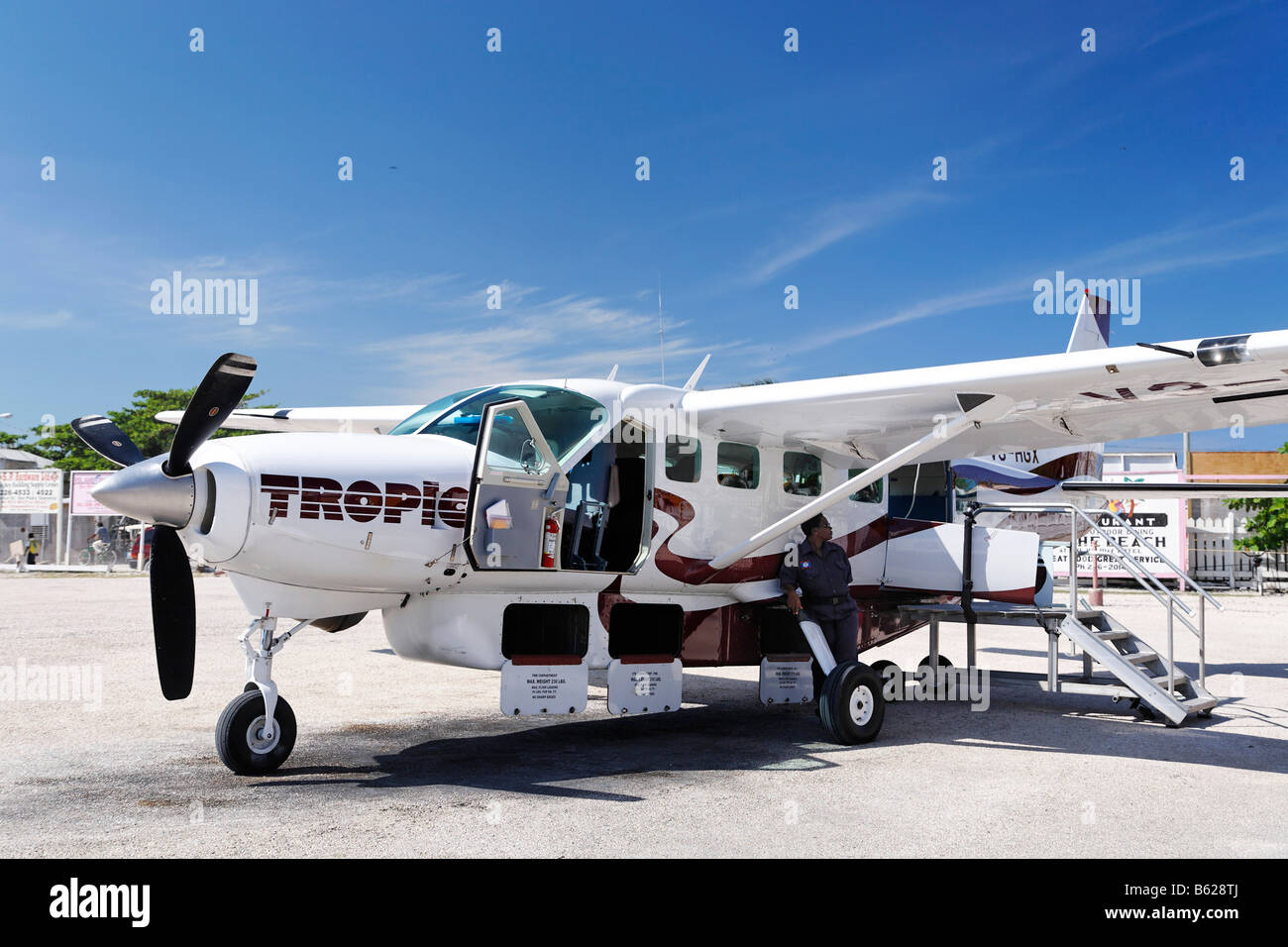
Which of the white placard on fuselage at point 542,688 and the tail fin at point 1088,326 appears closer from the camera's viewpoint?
the white placard on fuselage at point 542,688

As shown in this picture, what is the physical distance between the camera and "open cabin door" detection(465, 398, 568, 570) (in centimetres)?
687

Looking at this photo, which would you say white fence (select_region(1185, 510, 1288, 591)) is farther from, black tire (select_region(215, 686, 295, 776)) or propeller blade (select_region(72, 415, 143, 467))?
propeller blade (select_region(72, 415, 143, 467))

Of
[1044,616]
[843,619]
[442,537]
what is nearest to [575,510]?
[442,537]

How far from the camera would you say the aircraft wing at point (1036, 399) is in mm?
7105

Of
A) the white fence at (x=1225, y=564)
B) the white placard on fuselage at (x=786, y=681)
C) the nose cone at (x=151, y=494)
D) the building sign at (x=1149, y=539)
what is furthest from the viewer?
the white fence at (x=1225, y=564)

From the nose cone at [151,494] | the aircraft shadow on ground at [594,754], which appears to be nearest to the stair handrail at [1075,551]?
the aircraft shadow on ground at [594,754]

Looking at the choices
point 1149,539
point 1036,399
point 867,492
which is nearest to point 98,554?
point 867,492

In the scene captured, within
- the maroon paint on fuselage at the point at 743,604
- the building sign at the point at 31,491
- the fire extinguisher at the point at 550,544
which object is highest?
the building sign at the point at 31,491

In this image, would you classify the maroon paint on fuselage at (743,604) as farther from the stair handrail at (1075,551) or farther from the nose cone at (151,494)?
the nose cone at (151,494)

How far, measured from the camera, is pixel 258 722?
22.3ft

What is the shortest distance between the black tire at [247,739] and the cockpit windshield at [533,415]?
7.46 feet

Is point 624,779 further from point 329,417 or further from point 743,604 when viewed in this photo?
point 329,417
